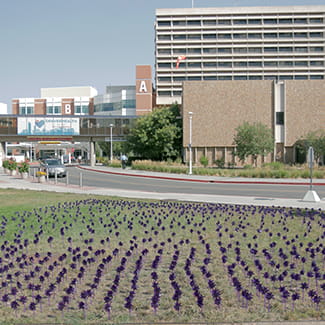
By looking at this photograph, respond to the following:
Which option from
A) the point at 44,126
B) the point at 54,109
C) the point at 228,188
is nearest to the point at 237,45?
the point at 54,109

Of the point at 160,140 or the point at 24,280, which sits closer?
the point at 24,280

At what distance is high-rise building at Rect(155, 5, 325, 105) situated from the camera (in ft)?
362

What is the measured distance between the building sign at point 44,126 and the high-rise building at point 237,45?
49.4 meters

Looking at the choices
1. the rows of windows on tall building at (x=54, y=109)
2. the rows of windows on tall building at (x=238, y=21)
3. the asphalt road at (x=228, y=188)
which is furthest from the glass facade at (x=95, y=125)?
the rows of windows on tall building at (x=54, y=109)

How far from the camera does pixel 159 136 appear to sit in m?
53.4

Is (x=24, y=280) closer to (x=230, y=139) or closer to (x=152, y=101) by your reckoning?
(x=230, y=139)

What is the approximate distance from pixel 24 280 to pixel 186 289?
229 centimetres

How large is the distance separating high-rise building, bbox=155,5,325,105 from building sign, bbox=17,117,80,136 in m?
49.4

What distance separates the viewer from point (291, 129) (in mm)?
51781

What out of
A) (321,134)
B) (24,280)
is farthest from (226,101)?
(24,280)

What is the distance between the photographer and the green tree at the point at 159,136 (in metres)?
53.5

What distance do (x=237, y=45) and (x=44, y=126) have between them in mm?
63739

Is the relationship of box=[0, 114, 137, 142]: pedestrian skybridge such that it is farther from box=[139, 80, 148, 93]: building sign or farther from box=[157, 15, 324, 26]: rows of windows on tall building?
box=[157, 15, 324, 26]: rows of windows on tall building

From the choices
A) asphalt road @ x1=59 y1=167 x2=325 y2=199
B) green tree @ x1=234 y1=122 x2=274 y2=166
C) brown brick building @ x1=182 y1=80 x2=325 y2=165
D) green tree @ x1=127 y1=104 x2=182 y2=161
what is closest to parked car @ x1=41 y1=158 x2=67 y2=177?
asphalt road @ x1=59 y1=167 x2=325 y2=199
